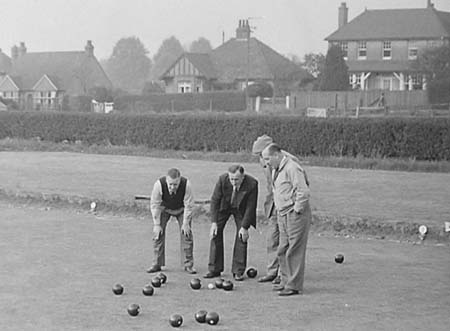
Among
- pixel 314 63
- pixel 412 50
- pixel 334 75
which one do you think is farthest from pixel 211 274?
pixel 314 63

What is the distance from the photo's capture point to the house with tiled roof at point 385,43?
26964 mm

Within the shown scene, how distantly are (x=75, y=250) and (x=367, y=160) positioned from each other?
1380 cm

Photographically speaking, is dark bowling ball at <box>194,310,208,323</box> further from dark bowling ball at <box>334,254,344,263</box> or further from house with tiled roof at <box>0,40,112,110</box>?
house with tiled roof at <box>0,40,112,110</box>

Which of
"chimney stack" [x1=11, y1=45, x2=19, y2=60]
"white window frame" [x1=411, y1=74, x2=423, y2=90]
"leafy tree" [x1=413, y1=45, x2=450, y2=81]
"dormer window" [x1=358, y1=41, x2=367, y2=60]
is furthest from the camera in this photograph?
"chimney stack" [x1=11, y1=45, x2=19, y2=60]

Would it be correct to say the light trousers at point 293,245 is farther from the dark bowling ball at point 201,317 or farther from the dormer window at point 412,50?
the dormer window at point 412,50

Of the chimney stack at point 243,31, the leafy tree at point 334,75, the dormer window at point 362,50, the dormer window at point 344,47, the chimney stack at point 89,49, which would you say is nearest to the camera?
the dormer window at point 344,47

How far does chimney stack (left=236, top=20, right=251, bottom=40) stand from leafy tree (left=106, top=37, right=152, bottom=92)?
39.2 feet

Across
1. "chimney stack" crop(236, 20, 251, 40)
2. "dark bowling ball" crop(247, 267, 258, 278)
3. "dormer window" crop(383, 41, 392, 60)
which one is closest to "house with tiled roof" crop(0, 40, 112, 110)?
"chimney stack" crop(236, 20, 251, 40)

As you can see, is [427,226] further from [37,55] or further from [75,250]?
[37,55]

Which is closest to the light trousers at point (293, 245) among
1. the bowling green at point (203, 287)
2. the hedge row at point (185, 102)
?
the bowling green at point (203, 287)

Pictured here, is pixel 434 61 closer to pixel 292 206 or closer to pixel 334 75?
pixel 334 75

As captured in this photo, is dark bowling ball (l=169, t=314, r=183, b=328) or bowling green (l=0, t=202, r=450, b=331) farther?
bowling green (l=0, t=202, r=450, b=331)

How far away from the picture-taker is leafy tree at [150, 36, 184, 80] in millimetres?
50812

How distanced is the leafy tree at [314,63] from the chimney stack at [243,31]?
2912 millimetres
